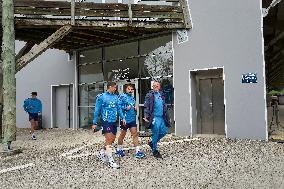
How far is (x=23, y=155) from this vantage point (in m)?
8.65

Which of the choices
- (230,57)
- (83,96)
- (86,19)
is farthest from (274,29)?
(83,96)

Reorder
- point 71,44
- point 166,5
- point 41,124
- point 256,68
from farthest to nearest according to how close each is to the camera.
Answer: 1. point 41,124
2. point 71,44
3. point 166,5
4. point 256,68

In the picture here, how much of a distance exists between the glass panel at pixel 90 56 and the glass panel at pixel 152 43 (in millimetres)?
2569

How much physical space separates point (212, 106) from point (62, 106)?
8.48 meters

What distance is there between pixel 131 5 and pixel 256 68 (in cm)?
459

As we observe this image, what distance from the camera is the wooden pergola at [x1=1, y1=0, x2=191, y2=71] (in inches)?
384

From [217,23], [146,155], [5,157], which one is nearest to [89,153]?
[146,155]

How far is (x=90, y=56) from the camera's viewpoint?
48.1ft

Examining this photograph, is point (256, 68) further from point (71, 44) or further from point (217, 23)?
point (71, 44)

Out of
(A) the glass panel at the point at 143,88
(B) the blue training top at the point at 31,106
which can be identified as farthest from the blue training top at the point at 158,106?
(B) the blue training top at the point at 31,106

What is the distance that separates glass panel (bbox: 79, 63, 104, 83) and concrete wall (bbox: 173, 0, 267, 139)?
448cm

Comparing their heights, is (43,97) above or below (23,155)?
above

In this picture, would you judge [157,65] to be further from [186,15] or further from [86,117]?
[86,117]

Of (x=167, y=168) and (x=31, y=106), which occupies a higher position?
(x=31, y=106)
